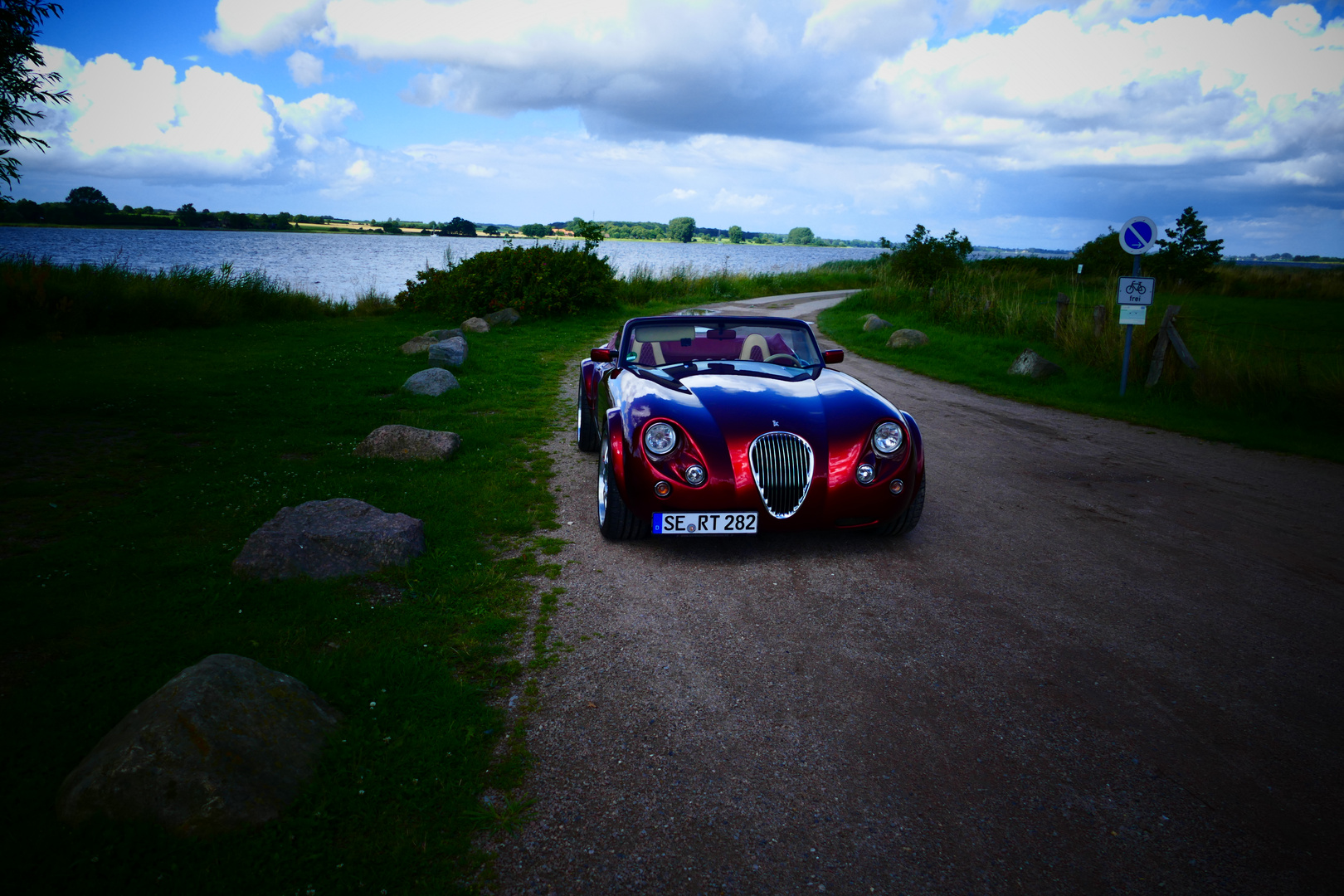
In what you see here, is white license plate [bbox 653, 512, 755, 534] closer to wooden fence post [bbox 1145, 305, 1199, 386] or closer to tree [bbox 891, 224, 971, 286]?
wooden fence post [bbox 1145, 305, 1199, 386]

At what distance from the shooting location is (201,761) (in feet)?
7.18

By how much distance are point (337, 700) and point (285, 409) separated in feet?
21.9

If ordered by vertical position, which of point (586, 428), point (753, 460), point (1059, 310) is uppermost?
point (1059, 310)

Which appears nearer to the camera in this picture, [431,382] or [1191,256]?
[431,382]

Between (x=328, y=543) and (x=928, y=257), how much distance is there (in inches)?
1178

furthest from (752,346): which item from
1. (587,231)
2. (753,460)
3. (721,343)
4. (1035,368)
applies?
(587,231)

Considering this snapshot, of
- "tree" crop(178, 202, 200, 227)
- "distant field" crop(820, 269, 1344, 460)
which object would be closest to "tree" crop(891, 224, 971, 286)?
"distant field" crop(820, 269, 1344, 460)

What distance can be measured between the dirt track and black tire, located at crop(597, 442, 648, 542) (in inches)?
5.8

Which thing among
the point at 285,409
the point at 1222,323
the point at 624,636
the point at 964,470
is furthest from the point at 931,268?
the point at 624,636

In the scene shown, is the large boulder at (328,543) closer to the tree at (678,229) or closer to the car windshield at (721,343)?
the car windshield at (721,343)

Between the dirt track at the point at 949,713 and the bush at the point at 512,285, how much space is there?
16.8 metres

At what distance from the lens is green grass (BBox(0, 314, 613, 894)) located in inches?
82.3

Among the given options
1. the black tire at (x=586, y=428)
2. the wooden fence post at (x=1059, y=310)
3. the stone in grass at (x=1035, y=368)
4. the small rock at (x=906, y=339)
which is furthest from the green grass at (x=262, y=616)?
the wooden fence post at (x=1059, y=310)

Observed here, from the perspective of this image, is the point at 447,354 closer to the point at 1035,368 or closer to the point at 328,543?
the point at 328,543
